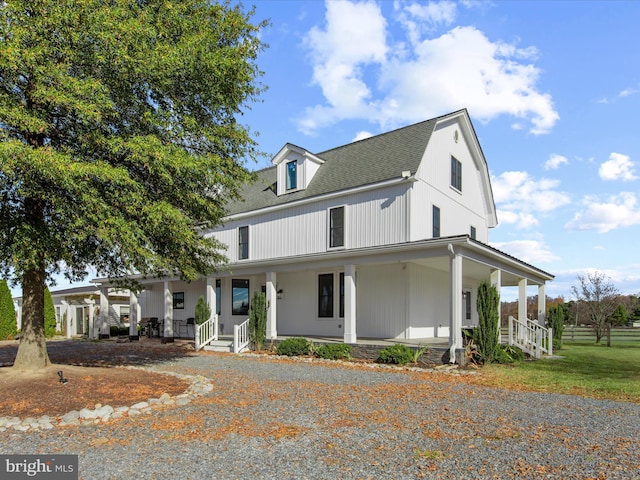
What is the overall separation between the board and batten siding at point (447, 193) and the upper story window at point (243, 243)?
8107mm

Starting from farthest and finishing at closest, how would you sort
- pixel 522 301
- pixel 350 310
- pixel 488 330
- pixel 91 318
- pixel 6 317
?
pixel 6 317
pixel 91 318
pixel 522 301
pixel 350 310
pixel 488 330

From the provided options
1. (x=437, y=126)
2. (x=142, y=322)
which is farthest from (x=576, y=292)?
(x=142, y=322)

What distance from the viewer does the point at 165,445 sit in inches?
228

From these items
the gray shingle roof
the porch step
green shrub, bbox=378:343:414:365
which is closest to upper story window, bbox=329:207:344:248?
the gray shingle roof

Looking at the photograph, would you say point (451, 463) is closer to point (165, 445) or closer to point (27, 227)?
point (165, 445)

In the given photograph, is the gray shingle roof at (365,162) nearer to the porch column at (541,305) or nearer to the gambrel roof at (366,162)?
the gambrel roof at (366,162)

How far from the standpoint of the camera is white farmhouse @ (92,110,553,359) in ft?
49.4

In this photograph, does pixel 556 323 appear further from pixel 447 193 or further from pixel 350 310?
pixel 350 310

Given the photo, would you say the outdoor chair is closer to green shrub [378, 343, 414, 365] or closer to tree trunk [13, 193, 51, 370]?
green shrub [378, 343, 414, 365]

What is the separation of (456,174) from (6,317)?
24.5m

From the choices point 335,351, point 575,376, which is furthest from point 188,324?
point 575,376

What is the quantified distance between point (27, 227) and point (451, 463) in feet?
27.0

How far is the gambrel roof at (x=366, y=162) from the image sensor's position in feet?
52.7

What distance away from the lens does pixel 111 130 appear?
983 centimetres
